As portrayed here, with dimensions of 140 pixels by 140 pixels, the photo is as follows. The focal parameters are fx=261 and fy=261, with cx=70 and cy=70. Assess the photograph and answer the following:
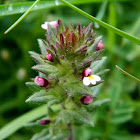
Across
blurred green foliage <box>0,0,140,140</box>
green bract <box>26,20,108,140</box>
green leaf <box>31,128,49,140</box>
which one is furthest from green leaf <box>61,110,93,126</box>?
blurred green foliage <box>0,0,140,140</box>

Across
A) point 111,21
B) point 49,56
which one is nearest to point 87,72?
point 49,56

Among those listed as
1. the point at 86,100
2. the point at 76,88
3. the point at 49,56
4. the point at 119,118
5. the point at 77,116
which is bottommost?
the point at 119,118

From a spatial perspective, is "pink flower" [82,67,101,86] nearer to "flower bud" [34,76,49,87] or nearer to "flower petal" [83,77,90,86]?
"flower petal" [83,77,90,86]

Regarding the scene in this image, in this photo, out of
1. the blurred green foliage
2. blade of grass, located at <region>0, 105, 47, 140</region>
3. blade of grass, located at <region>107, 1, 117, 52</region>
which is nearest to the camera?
blade of grass, located at <region>0, 105, 47, 140</region>

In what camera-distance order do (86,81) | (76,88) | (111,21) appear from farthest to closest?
(111,21)
(76,88)
(86,81)

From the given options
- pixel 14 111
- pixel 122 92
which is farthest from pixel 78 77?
pixel 14 111

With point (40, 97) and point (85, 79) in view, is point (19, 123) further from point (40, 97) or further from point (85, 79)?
point (85, 79)

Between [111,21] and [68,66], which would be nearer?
[68,66]

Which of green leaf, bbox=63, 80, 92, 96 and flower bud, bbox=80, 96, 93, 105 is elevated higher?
green leaf, bbox=63, 80, 92, 96
